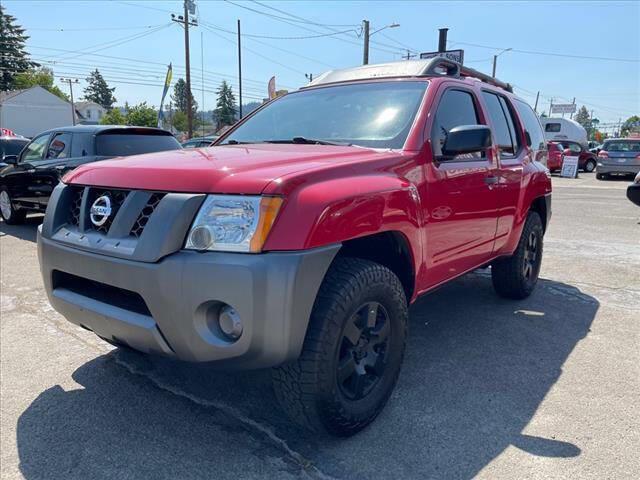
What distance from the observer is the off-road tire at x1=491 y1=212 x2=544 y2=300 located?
14.5ft

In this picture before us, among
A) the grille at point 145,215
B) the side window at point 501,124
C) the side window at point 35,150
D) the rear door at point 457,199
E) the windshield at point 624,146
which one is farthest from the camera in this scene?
the windshield at point 624,146

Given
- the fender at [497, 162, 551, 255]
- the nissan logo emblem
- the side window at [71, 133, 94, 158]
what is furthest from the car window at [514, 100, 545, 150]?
the side window at [71, 133, 94, 158]

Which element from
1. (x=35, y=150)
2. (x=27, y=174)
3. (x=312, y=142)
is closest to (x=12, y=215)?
(x=27, y=174)

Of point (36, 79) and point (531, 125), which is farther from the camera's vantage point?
point (36, 79)

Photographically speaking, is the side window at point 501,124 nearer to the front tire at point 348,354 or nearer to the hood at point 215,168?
the hood at point 215,168

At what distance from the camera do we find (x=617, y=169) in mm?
19922

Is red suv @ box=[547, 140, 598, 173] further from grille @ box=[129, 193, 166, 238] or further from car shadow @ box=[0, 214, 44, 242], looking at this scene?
grille @ box=[129, 193, 166, 238]

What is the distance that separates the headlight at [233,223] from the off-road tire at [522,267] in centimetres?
301

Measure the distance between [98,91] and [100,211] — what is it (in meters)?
123

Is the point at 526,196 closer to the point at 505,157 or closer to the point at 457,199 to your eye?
the point at 505,157

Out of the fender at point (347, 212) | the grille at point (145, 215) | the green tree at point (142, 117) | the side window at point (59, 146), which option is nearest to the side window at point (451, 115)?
the fender at point (347, 212)

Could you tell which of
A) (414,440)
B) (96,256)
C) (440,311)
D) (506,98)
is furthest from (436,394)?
(506,98)

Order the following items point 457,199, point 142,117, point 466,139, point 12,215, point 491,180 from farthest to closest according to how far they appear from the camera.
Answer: point 142,117
point 12,215
point 491,180
point 457,199
point 466,139

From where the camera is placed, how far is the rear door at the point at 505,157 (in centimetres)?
383
